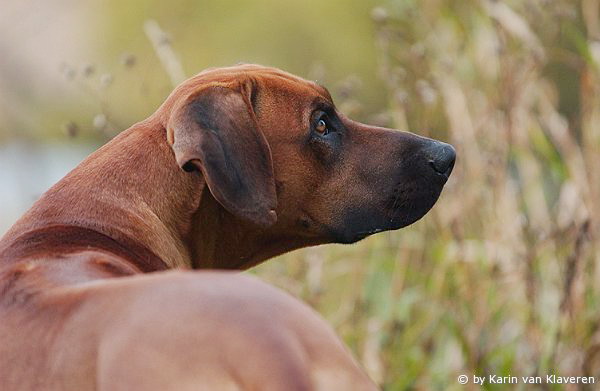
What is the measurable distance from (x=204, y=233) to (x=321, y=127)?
49 cm

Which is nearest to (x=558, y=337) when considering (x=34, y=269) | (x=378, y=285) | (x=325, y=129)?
(x=378, y=285)

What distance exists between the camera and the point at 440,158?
3846 millimetres

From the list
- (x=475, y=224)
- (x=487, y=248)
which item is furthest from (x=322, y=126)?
(x=475, y=224)

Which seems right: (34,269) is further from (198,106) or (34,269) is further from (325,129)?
(325,129)

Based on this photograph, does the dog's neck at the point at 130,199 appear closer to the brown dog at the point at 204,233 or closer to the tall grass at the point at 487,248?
the brown dog at the point at 204,233

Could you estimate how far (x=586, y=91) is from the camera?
548cm

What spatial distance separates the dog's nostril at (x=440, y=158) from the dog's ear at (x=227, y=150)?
661mm

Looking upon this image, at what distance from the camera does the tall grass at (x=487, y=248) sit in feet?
16.7

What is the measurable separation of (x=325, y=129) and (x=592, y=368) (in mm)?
1831

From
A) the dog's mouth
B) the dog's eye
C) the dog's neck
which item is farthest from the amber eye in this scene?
the dog's neck

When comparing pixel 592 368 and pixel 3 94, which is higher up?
pixel 3 94

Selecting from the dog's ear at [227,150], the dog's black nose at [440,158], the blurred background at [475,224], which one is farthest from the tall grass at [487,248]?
the dog's ear at [227,150]

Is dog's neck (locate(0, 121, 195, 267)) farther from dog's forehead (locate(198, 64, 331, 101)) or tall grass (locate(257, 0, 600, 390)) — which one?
tall grass (locate(257, 0, 600, 390))

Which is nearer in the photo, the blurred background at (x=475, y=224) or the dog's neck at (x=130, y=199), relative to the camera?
the dog's neck at (x=130, y=199)
